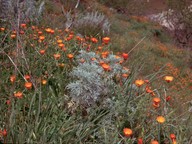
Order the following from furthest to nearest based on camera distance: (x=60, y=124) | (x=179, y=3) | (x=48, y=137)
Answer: (x=179, y=3) < (x=60, y=124) < (x=48, y=137)

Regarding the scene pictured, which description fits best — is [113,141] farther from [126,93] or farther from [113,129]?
[126,93]

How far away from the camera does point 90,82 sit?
2.66 metres

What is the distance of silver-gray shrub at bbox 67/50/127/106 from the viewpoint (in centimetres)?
263

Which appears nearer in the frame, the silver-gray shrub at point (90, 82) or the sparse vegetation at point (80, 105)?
the sparse vegetation at point (80, 105)

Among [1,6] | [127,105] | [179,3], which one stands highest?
[127,105]

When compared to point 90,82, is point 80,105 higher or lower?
lower

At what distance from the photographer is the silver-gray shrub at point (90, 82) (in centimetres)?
263

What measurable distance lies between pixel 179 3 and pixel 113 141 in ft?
50.3

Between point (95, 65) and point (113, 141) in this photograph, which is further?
point (95, 65)

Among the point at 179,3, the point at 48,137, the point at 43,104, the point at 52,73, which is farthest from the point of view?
the point at 179,3

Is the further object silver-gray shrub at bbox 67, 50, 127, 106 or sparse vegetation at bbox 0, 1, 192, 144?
silver-gray shrub at bbox 67, 50, 127, 106

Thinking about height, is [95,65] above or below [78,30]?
above

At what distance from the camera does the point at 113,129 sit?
2414mm

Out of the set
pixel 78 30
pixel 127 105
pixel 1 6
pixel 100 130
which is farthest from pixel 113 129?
pixel 78 30
